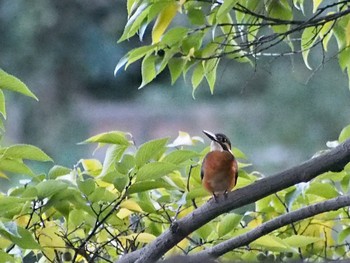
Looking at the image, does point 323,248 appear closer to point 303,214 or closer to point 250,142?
point 303,214

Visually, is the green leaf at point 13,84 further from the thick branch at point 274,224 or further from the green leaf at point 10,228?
the thick branch at point 274,224

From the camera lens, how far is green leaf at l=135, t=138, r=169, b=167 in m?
0.82

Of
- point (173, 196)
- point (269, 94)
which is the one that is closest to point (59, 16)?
point (269, 94)

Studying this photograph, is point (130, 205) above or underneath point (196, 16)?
underneath

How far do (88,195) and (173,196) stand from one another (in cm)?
18

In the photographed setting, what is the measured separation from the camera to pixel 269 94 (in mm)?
4047

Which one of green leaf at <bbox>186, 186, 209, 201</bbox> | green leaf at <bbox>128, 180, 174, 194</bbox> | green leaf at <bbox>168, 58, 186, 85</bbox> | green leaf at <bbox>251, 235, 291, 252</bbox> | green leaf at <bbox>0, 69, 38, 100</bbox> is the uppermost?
green leaf at <bbox>0, 69, 38, 100</bbox>

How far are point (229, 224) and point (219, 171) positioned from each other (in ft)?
0.21

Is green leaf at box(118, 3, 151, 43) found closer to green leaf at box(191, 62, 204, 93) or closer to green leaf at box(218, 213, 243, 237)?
green leaf at box(191, 62, 204, 93)

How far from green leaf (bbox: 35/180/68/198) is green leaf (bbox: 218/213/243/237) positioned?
198 millimetres

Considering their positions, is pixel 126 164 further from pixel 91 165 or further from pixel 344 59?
pixel 344 59

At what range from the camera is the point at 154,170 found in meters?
0.80

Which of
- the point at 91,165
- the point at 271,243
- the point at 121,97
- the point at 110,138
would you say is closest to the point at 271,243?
the point at 271,243

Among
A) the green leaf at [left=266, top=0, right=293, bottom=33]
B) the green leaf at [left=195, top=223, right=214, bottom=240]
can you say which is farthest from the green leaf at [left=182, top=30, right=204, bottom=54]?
the green leaf at [left=195, top=223, right=214, bottom=240]
